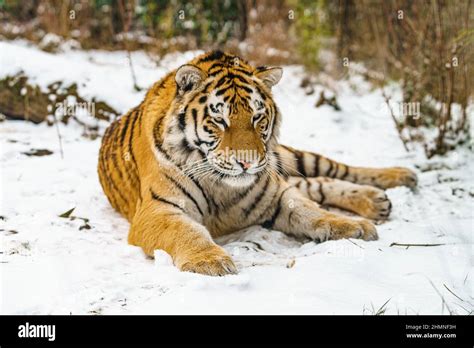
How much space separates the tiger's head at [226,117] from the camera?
10.2 feet

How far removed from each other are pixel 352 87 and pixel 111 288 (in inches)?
251

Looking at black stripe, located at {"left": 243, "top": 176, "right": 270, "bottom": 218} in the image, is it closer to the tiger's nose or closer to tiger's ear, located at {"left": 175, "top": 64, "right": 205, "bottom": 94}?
the tiger's nose

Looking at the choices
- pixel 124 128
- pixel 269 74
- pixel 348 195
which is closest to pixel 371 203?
pixel 348 195

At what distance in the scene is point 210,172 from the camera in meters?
3.28

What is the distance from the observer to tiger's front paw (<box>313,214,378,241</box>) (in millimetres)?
3317

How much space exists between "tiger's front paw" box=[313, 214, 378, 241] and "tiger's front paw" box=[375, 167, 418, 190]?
115 centimetres

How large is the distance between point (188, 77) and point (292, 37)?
698cm

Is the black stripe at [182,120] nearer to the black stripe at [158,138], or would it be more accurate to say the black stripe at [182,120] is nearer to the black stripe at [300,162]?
the black stripe at [158,138]

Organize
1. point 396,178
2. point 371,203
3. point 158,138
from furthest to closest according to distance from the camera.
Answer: point 396,178, point 371,203, point 158,138

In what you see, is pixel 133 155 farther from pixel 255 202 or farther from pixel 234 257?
pixel 234 257

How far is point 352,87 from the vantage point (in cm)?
830

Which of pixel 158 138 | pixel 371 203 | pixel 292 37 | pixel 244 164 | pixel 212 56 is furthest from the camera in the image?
pixel 292 37
